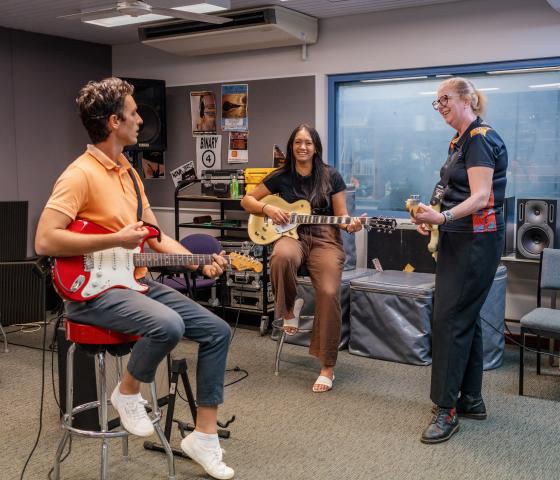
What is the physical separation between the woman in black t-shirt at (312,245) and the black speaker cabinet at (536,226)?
1.11 m

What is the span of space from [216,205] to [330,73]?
1490 millimetres

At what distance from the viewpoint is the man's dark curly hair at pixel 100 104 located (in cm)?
248

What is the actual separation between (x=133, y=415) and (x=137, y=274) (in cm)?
50

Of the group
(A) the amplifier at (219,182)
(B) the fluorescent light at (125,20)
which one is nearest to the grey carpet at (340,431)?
(A) the amplifier at (219,182)

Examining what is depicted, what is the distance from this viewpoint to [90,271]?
92.1 inches

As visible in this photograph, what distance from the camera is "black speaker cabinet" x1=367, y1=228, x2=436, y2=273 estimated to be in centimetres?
476

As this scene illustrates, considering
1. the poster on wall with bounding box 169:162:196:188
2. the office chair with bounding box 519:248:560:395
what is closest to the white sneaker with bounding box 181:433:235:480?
the office chair with bounding box 519:248:560:395

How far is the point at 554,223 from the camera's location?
409 cm

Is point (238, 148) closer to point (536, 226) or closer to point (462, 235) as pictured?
point (536, 226)

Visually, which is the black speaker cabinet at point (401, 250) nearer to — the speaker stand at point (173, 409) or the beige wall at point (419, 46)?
the beige wall at point (419, 46)

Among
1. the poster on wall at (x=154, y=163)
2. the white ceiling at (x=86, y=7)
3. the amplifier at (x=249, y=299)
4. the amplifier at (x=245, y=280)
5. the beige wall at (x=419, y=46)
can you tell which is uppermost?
the white ceiling at (x=86, y=7)

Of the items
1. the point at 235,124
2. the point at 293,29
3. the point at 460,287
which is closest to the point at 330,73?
the point at 293,29

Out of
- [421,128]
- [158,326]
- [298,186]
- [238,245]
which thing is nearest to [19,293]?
[238,245]

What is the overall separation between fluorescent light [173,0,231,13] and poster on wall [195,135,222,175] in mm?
1350
